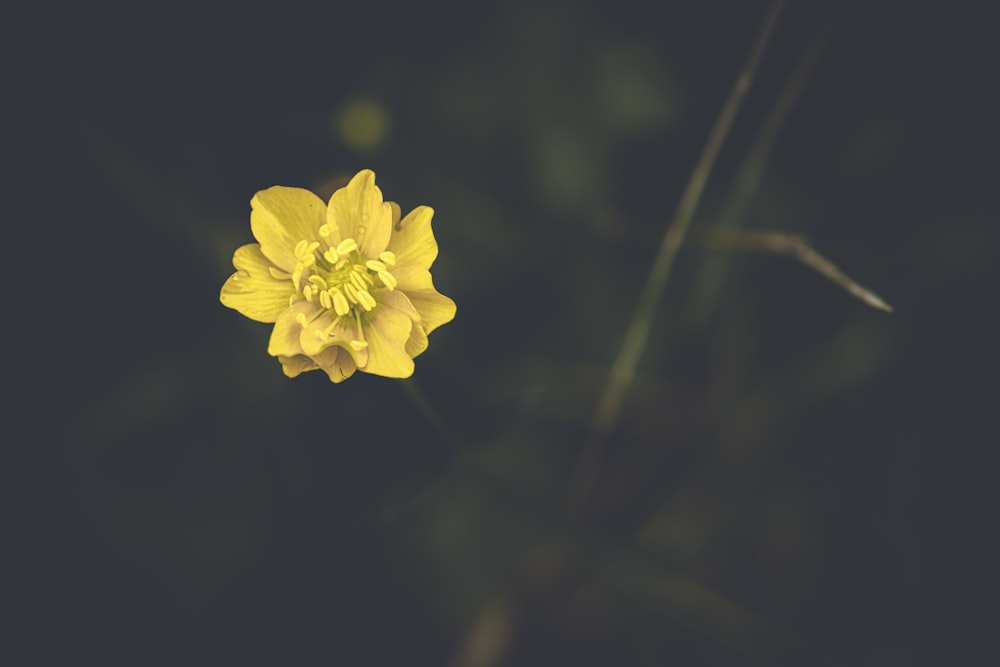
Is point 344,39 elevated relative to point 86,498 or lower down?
elevated

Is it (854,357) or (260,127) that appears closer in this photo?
(260,127)

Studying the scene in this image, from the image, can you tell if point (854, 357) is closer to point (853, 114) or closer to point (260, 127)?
point (853, 114)

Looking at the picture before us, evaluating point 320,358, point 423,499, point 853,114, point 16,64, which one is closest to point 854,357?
point 853,114

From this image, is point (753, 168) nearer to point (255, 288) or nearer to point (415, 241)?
point (415, 241)

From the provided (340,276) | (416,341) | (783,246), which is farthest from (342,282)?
(783,246)

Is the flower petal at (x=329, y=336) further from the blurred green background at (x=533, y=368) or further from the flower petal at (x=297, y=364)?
the blurred green background at (x=533, y=368)

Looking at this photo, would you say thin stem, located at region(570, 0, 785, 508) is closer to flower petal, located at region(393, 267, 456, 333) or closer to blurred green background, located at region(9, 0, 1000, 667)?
blurred green background, located at region(9, 0, 1000, 667)

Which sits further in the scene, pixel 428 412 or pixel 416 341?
pixel 428 412
